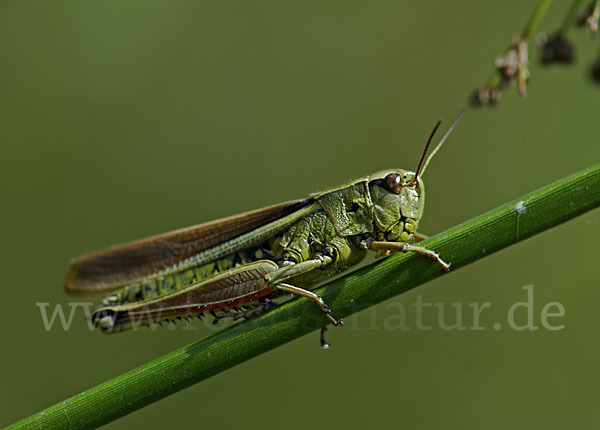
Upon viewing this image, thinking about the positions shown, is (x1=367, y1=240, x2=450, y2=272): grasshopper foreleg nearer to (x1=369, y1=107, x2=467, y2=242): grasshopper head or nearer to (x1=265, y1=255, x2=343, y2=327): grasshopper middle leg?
(x1=369, y1=107, x2=467, y2=242): grasshopper head

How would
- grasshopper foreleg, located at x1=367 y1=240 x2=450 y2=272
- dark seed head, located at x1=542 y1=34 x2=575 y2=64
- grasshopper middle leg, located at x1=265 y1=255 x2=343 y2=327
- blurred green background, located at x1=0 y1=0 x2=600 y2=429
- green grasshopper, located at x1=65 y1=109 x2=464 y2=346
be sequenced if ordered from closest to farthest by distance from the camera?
dark seed head, located at x1=542 y1=34 x2=575 y2=64 < grasshopper foreleg, located at x1=367 y1=240 x2=450 y2=272 < grasshopper middle leg, located at x1=265 y1=255 x2=343 y2=327 < green grasshopper, located at x1=65 y1=109 x2=464 y2=346 < blurred green background, located at x1=0 y1=0 x2=600 y2=429

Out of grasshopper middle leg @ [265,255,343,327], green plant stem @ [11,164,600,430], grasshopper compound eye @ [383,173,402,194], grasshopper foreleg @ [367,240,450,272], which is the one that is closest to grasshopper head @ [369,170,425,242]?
grasshopper compound eye @ [383,173,402,194]

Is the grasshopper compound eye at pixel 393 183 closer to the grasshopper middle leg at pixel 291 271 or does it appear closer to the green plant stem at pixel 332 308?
the grasshopper middle leg at pixel 291 271

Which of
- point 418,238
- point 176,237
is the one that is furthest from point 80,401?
point 418,238

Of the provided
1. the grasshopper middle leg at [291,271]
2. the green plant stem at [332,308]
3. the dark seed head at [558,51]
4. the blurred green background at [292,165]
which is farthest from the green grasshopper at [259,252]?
the blurred green background at [292,165]

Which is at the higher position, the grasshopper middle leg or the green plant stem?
the grasshopper middle leg

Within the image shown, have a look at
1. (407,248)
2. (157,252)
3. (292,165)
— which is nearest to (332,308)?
(407,248)

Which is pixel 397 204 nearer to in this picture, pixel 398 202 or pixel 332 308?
pixel 398 202

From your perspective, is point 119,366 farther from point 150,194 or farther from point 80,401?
point 80,401
